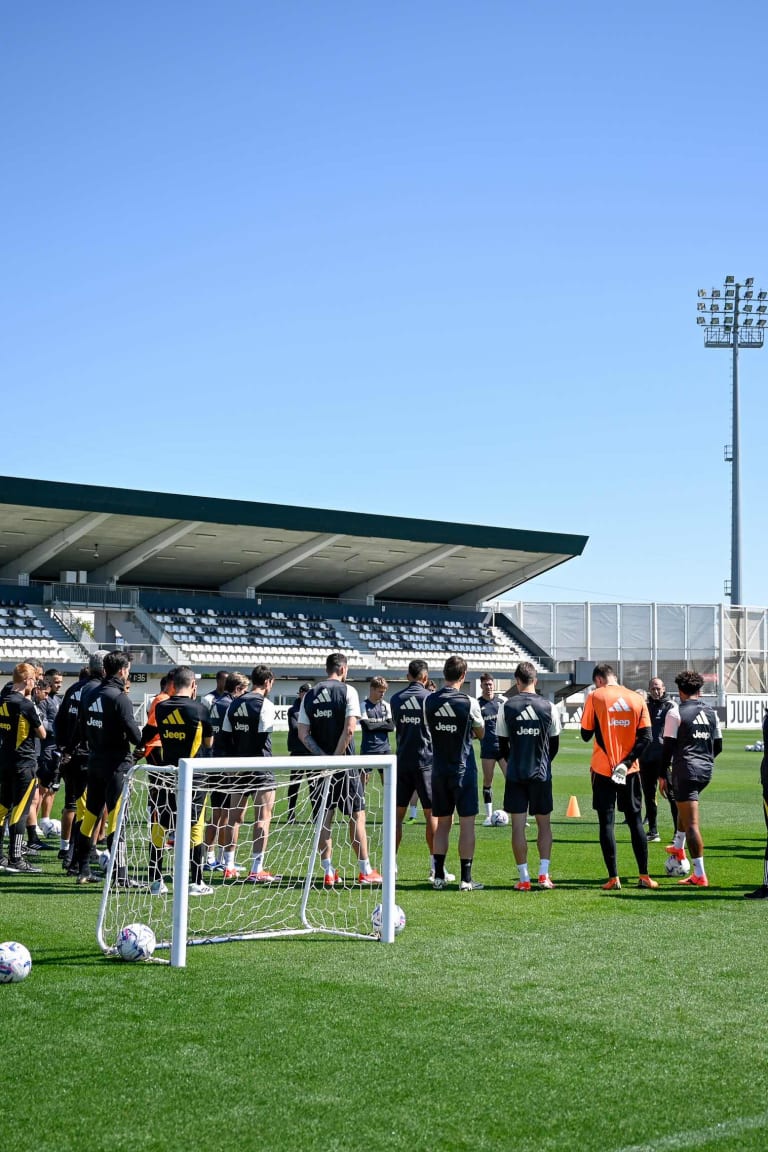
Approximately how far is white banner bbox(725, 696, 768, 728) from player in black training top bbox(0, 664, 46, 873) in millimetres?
46674

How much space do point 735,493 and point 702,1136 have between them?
6238 cm

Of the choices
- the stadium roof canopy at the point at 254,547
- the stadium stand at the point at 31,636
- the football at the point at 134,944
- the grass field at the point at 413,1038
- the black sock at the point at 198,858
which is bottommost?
the grass field at the point at 413,1038

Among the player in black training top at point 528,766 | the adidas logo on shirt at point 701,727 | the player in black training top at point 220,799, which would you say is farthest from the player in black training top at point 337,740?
the adidas logo on shirt at point 701,727

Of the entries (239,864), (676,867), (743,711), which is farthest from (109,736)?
(743,711)

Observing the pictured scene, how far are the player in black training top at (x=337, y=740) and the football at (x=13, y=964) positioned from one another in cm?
376

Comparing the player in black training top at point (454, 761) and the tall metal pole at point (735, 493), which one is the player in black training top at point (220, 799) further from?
the tall metal pole at point (735, 493)

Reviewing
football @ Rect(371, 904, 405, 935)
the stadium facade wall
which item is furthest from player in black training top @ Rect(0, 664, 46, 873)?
the stadium facade wall

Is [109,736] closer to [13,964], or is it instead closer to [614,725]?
[13,964]

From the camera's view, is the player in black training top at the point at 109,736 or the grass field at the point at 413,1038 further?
the player in black training top at the point at 109,736

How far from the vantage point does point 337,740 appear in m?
10.5

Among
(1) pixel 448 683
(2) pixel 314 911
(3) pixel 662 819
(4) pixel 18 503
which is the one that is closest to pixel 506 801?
(1) pixel 448 683

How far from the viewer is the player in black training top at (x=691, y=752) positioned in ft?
35.0

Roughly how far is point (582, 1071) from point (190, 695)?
237 inches

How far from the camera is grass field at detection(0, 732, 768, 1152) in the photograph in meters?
4.45
